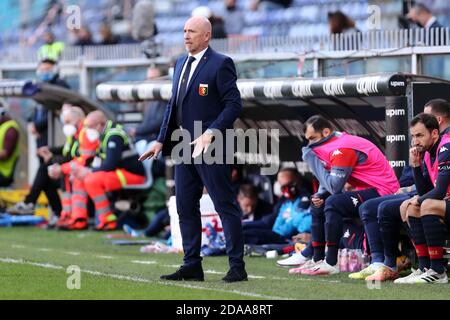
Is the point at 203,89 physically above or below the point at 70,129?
above

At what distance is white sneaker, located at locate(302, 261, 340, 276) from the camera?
34.9 feet

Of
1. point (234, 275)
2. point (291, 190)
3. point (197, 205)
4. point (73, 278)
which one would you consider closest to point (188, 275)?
point (234, 275)

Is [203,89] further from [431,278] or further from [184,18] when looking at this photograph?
[184,18]

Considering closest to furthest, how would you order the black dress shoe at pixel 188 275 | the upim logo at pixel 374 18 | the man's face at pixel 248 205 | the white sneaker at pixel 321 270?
1. the black dress shoe at pixel 188 275
2. the white sneaker at pixel 321 270
3. the man's face at pixel 248 205
4. the upim logo at pixel 374 18

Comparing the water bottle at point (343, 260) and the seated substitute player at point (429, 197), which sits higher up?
the seated substitute player at point (429, 197)

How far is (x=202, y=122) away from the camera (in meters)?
9.38

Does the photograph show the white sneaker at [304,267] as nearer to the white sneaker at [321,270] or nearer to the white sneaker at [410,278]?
the white sneaker at [321,270]


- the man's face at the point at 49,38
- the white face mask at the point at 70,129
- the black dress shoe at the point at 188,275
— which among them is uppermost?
the man's face at the point at 49,38

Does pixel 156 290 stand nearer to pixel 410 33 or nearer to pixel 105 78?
pixel 410 33

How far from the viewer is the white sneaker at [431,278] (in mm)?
9594

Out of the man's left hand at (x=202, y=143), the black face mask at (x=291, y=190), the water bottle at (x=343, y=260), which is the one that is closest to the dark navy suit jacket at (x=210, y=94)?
the man's left hand at (x=202, y=143)

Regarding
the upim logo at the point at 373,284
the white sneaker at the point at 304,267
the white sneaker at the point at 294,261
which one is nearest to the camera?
the upim logo at the point at 373,284

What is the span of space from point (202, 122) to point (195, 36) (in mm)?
643

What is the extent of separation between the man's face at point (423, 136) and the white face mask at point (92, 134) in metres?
7.95
